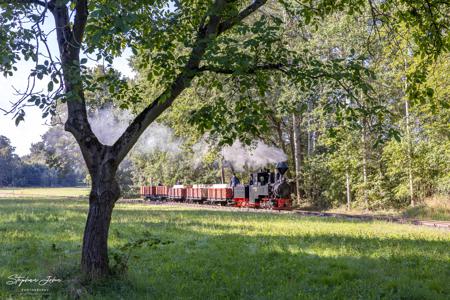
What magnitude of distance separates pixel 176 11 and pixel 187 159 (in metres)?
38.2

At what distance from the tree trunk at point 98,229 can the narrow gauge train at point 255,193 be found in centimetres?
2269

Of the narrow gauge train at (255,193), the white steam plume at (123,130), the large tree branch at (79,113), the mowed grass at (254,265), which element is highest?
the white steam plume at (123,130)

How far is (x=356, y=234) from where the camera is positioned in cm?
1431

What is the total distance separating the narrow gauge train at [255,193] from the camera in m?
29.8

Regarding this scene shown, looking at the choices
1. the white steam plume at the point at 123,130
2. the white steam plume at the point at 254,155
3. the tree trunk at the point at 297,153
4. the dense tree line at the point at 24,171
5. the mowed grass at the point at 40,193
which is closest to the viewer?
the tree trunk at the point at 297,153

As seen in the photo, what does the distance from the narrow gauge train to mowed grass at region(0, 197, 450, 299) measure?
14653mm

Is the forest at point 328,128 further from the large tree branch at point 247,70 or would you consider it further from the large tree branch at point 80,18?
the large tree branch at point 80,18

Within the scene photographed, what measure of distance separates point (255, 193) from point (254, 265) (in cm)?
2252

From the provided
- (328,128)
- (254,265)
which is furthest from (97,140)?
(328,128)

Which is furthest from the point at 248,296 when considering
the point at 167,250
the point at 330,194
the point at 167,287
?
the point at 330,194

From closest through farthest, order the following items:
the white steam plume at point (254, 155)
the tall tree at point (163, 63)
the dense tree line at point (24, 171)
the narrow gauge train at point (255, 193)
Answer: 1. the tall tree at point (163, 63)
2. the narrow gauge train at point (255, 193)
3. the white steam plume at point (254, 155)
4. the dense tree line at point (24, 171)

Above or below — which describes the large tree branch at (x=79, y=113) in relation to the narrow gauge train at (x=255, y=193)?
above

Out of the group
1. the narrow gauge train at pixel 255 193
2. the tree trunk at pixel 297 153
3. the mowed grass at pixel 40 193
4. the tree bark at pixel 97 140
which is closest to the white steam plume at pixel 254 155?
the tree trunk at pixel 297 153
